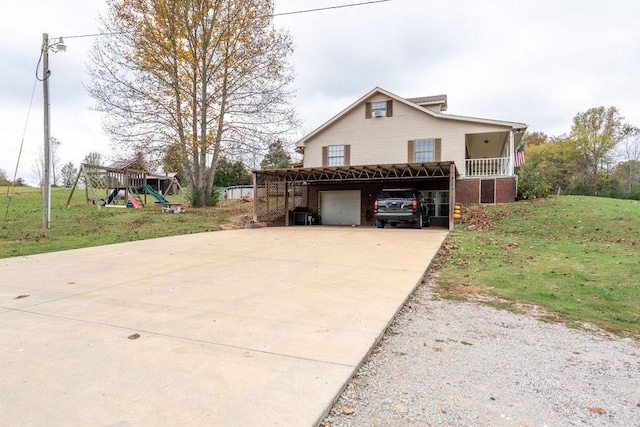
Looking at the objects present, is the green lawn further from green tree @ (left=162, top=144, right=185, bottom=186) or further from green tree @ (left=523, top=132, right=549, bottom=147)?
green tree @ (left=523, top=132, right=549, bottom=147)

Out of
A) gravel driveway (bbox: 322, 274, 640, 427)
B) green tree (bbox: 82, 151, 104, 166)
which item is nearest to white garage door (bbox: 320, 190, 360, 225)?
gravel driveway (bbox: 322, 274, 640, 427)

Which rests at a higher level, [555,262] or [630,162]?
[630,162]

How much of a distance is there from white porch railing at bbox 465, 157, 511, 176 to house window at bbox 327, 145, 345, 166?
6831 mm

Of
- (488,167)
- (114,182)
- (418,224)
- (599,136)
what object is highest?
(599,136)

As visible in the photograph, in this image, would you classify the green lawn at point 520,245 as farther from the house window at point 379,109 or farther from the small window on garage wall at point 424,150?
the house window at point 379,109

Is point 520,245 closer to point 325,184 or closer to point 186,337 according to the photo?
point 186,337

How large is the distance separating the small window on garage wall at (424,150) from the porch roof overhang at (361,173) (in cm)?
179

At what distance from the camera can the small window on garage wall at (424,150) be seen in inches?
752

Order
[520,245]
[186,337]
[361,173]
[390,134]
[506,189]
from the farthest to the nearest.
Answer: [390,134]
[361,173]
[506,189]
[520,245]
[186,337]

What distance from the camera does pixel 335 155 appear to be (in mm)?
21125

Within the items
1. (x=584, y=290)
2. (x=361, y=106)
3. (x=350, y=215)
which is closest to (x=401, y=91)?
(x=361, y=106)

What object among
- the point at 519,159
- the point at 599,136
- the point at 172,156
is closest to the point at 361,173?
the point at 519,159

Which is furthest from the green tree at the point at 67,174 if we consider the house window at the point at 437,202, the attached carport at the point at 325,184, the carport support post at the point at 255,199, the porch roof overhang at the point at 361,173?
the house window at the point at 437,202

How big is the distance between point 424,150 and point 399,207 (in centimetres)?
553
